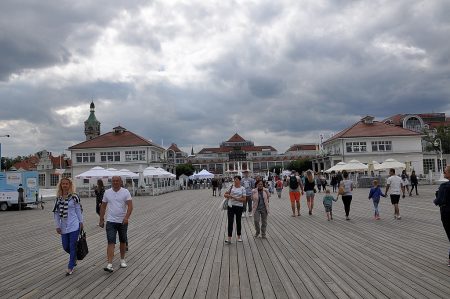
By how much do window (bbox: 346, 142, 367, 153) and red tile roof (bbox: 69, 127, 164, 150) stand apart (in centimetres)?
3150

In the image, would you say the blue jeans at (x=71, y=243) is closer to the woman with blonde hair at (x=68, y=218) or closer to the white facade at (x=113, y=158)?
the woman with blonde hair at (x=68, y=218)

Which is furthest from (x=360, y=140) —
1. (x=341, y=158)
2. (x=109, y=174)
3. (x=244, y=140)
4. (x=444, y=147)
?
(x=244, y=140)

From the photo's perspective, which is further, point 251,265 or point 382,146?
point 382,146

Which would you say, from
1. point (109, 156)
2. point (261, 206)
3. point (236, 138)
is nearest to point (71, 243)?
point (261, 206)

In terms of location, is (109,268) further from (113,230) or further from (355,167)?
(355,167)

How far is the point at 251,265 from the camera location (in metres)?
7.73

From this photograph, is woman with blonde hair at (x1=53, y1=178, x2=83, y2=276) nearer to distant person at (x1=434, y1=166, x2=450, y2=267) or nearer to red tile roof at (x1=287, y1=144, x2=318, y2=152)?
distant person at (x1=434, y1=166, x2=450, y2=267)

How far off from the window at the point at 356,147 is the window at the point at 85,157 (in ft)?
135

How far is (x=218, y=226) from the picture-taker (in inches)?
552

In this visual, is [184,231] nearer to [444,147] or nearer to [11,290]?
[11,290]

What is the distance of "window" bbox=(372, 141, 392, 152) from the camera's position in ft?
221

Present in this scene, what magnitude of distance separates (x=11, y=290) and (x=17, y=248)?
4786mm

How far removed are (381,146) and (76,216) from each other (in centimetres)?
6591

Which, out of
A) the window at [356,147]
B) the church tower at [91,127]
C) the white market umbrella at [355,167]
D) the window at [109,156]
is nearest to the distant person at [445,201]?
the white market umbrella at [355,167]
